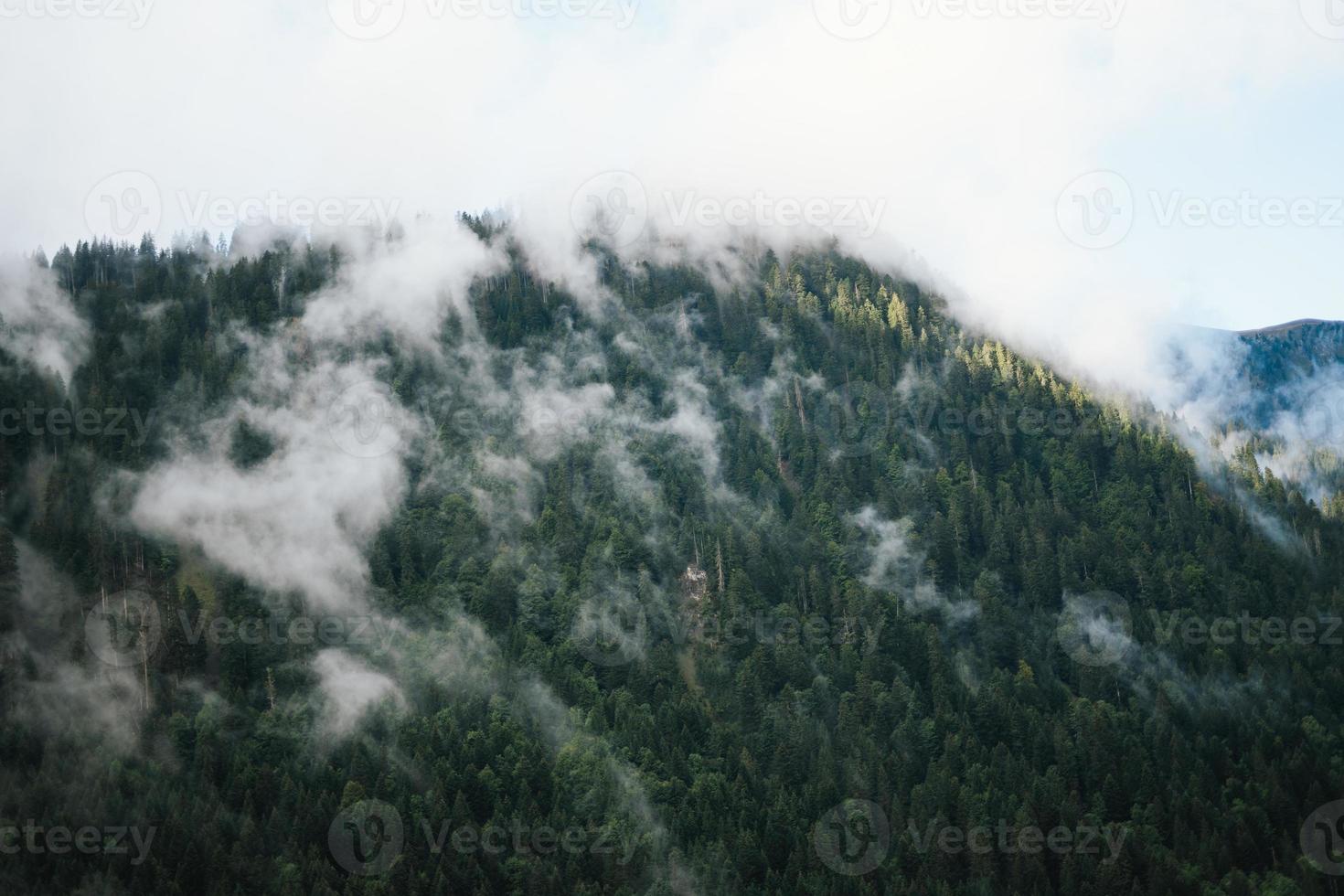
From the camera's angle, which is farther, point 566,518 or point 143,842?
point 566,518

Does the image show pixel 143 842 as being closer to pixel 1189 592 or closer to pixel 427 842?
pixel 427 842

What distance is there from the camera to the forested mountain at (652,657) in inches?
4582

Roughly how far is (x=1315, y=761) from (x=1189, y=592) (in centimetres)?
3901

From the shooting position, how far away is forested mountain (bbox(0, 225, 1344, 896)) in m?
116

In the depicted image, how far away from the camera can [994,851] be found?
117312 mm

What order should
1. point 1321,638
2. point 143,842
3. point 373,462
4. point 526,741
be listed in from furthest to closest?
1. point 373,462
2. point 1321,638
3. point 526,741
4. point 143,842

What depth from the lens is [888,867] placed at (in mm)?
115688

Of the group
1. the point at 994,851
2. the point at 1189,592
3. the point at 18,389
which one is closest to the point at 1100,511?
the point at 1189,592

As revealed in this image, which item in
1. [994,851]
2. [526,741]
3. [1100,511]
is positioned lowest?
[994,851]

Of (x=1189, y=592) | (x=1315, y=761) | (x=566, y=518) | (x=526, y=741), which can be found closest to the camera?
(x=1315, y=761)

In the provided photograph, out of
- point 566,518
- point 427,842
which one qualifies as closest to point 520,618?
point 566,518

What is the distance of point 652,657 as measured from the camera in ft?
499

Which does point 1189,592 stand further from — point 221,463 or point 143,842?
point 221,463

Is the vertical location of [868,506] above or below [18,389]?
below
